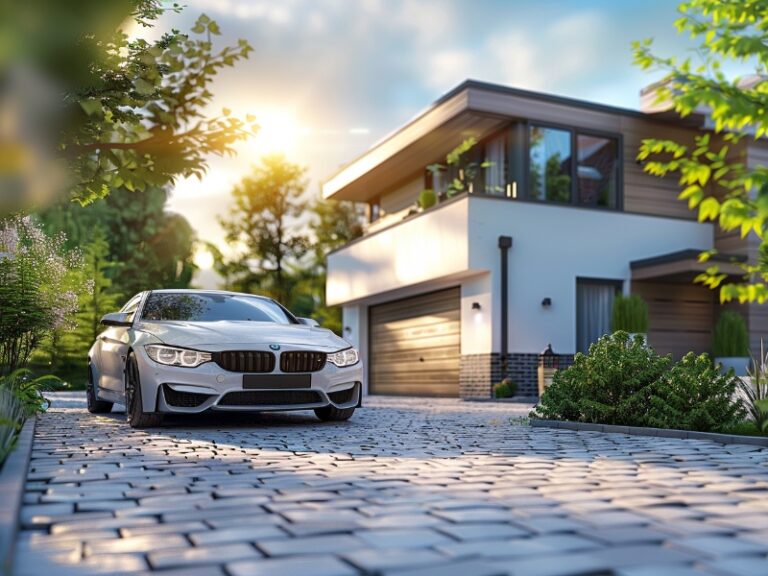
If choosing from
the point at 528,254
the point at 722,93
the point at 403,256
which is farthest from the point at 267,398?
the point at 403,256

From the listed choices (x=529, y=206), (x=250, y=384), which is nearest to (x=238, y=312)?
(x=250, y=384)

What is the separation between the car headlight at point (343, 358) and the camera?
27.5ft

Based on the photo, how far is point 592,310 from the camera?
1770cm

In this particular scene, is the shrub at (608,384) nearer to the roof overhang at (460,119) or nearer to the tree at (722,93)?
the tree at (722,93)

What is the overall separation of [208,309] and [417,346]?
11.7m

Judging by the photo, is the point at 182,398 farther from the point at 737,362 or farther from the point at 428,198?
the point at 737,362

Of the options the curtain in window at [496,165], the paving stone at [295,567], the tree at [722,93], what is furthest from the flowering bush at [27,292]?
the curtain in window at [496,165]

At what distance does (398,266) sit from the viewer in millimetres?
19859

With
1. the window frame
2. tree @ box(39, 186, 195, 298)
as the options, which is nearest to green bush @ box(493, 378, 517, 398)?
the window frame

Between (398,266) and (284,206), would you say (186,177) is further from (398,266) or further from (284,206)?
(284,206)

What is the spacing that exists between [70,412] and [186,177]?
15.9ft

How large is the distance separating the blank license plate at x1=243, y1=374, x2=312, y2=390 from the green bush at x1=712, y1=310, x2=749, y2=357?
12275mm

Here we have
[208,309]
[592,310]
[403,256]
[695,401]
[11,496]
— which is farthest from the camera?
[403,256]

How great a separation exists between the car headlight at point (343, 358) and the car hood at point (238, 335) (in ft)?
0.19
